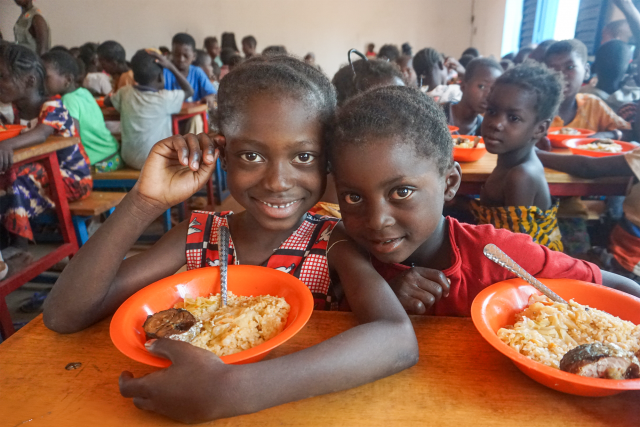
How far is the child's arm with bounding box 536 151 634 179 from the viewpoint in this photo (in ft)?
6.98

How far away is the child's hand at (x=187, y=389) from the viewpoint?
648 millimetres

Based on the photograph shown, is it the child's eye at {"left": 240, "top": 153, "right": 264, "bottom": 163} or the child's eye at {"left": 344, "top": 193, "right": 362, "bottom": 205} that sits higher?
the child's eye at {"left": 240, "top": 153, "right": 264, "bottom": 163}

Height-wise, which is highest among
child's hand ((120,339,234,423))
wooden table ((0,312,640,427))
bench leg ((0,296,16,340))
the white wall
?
the white wall

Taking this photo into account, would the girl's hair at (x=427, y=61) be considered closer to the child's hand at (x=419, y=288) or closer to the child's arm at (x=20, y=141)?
the child's arm at (x=20, y=141)

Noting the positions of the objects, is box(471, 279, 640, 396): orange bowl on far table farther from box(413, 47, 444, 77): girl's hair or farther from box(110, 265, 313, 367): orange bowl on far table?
box(413, 47, 444, 77): girl's hair

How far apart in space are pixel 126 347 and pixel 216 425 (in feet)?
0.72

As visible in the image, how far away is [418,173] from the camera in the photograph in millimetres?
1001

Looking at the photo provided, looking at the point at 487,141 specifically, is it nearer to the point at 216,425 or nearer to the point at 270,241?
the point at 270,241

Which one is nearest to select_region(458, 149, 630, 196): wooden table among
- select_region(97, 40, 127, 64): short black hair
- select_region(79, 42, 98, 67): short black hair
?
select_region(97, 40, 127, 64): short black hair

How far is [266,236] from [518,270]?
701 millimetres

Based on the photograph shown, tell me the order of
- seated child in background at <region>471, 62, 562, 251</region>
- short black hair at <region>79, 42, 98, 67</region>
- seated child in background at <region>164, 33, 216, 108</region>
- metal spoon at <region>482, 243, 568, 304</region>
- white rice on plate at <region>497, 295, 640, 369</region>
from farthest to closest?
short black hair at <region>79, 42, 98, 67</region>
seated child in background at <region>164, 33, 216, 108</region>
seated child in background at <region>471, 62, 562, 251</region>
metal spoon at <region>482, 243, 568, 304</region>
white rice on plate at <region>497, 295, 640, 369</region>

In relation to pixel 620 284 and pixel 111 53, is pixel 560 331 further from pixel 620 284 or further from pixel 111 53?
pixel 111 53

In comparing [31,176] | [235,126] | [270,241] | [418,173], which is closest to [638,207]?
[418,173]

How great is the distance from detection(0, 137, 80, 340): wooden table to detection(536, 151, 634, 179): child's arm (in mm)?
2848
